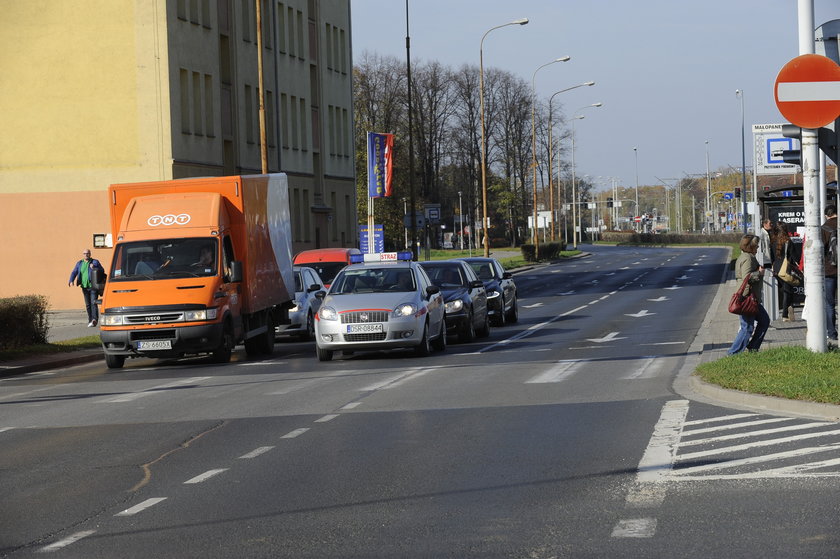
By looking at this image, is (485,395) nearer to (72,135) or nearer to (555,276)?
(72,135)

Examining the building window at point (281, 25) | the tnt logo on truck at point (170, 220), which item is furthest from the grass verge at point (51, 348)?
the building window at point (281, 25)

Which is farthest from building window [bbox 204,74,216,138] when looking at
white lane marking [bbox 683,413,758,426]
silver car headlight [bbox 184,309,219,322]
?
white lane marking [bbox 683,413,758,426]

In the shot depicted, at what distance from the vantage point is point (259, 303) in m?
23.8

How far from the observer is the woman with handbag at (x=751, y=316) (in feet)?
56.9

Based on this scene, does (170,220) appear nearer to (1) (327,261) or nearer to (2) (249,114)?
(1) (327,261)

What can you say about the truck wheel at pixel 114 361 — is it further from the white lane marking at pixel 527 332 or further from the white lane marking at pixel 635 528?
the white lane marking at pixel 635 528

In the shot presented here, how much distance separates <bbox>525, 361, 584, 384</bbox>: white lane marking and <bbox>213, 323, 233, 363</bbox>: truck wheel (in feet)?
19.3

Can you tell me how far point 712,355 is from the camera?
19047 mm

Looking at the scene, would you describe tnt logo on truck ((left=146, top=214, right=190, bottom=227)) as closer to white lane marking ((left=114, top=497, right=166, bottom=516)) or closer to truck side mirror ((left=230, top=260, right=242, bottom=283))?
truck side mirror ((left=230, top=260, right=242, bottom=283))

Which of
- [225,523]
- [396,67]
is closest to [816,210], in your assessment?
[225,523]

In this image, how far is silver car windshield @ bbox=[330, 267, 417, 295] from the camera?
2192 centimetres

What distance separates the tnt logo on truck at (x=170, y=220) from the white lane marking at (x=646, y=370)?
8184mm

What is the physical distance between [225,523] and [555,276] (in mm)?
56695

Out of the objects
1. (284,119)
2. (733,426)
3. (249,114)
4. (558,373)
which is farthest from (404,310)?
(284,119)
